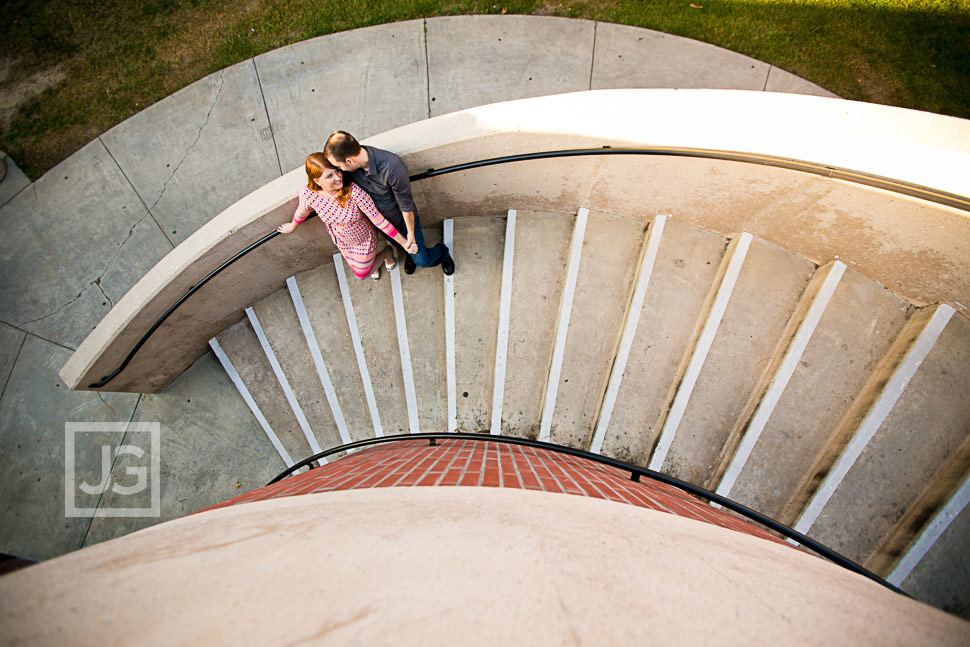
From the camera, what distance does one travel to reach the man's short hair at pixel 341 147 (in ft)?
8.36

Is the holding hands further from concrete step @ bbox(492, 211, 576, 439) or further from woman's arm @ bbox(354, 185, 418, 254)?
concrete step @ bbox(492, 211, 576, 439)

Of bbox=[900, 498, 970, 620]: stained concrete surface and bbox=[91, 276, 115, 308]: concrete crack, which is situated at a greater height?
bbox=[91, 276, 115, 308]: concrete crack

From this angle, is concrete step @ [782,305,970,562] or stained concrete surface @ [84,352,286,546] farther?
stained concrete surface @ [84,352,286,546]

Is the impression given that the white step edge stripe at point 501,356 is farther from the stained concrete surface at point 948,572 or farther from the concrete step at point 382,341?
the stained concrete surface at point 948,572

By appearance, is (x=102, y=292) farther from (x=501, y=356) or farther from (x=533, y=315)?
(x=533, y=315)

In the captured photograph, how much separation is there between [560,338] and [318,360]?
2.37 metres

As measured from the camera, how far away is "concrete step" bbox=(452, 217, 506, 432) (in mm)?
4027

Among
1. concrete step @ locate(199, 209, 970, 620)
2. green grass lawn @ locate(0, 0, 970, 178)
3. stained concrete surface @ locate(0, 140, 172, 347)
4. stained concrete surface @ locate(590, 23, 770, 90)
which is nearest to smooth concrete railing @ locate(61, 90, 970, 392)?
concrete step @ locate(199, 209, 970, 620)

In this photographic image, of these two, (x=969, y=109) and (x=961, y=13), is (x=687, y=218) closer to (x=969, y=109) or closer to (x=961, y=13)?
(x=969, y=109)

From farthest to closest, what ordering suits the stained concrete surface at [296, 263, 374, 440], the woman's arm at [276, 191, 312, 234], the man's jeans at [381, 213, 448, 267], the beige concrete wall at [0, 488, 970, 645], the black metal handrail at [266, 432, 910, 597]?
the stained concrete surface at [296, 263, 374, 440], the man's jeans at [381, 213, 448, 267], the woman's arm at [276, 191, 312, 234], the black metal handrail at [266, 432, 910, 597], the beige concrete wall at [0, 488, 970, 645]

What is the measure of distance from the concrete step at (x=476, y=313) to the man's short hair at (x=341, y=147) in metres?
1.74

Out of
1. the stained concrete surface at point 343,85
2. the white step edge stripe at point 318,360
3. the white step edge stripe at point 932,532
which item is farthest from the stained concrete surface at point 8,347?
the white step edge stripe at point 932,532

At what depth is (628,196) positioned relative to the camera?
11.7 ft

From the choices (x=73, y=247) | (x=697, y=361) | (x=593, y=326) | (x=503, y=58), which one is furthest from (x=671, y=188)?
(x=73, y=247)
